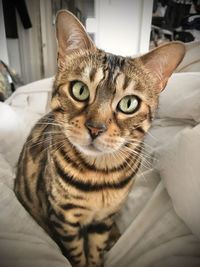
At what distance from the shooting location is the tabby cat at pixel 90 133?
486 mm

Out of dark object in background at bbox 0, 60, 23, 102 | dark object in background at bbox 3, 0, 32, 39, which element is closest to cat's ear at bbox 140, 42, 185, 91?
dark object in background at bbox 3, 0, 32, 39

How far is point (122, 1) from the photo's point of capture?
0.56 metres

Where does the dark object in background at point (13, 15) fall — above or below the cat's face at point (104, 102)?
above

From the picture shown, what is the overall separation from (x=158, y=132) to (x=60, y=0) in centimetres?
45

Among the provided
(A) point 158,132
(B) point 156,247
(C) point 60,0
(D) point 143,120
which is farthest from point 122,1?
(B) point 156,247

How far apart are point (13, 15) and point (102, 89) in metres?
0.28

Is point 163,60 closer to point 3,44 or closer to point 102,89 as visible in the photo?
point 102,89

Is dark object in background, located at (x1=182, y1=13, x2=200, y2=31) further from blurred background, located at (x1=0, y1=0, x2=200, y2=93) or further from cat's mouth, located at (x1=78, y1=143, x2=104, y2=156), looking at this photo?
cat's mouth, located at (x1=78, y1=143, x2=104, y2=156)

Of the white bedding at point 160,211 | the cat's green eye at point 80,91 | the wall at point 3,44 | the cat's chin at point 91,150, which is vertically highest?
the wall at point 3,44

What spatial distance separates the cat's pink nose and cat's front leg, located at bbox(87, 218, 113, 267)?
0.92 feet

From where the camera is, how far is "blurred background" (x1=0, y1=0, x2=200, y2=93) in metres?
0.56

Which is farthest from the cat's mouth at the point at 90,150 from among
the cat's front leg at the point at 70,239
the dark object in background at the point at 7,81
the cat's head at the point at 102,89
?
the dark object in background at the point at 7,81

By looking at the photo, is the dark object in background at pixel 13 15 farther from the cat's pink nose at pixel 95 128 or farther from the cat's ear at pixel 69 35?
the cat's pink nose at pixel 95 128

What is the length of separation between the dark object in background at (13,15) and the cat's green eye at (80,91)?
0.62 feet
